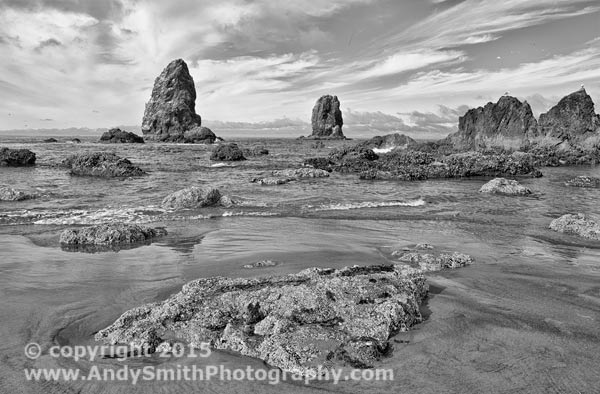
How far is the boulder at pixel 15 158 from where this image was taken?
1369 inches

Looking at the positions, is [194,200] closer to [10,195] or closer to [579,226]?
[10,195]

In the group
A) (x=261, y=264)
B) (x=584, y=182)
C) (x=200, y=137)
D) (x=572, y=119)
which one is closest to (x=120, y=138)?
(x=200, y=137)

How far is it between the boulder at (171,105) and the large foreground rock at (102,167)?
99.9m

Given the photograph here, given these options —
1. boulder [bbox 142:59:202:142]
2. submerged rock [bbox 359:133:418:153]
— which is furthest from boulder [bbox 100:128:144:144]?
submerged rock [bbox 359:133:418:153]

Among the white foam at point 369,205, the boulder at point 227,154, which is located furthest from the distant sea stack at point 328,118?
the white foam at point 369,205

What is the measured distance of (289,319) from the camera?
4.79 meters

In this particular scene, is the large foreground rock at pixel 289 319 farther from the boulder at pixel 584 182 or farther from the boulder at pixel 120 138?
the boulder at pixel 120 138

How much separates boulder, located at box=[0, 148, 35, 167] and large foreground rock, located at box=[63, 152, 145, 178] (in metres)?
9.07

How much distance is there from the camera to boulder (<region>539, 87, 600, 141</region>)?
49.8m

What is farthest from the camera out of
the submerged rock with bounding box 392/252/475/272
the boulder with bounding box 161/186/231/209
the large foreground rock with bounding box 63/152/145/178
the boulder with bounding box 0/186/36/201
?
the large foreground rock with bounding box 63/152/145/178

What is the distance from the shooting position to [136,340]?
4594 millimetres

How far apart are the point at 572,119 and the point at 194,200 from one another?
51855 mm

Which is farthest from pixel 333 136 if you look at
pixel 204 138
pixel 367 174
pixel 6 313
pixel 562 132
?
pixel 6 313

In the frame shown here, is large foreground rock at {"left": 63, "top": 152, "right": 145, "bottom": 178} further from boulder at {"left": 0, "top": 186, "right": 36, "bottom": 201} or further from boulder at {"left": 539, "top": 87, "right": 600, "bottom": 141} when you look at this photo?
boulder at {"left": 539, "top": 87, "right": 600, "bottom": 141}
